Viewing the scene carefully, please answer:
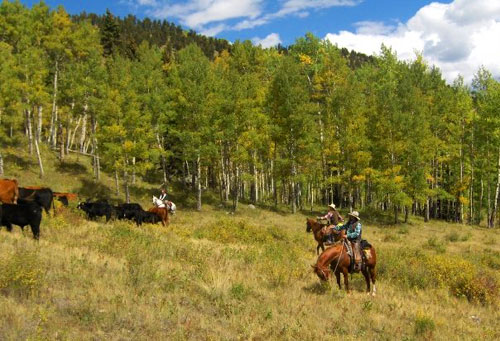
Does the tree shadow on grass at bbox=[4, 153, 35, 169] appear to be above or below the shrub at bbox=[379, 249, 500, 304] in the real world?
above

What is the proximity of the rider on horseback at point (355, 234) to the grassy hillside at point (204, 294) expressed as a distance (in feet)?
3.38

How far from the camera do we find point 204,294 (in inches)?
388

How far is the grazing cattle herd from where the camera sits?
13.4 m

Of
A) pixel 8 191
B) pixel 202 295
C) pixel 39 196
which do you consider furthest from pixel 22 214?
pixel 202 295

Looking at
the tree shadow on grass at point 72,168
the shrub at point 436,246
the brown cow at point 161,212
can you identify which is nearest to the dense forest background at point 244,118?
the tree shadow on grass at point 72,168

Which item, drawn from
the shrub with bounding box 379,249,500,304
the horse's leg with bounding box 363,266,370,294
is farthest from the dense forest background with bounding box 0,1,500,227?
the horse's leg with bounding box 363,266,370,294

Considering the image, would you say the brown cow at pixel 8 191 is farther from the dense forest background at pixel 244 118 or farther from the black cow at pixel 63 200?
the dense forest background at pixel 244 118

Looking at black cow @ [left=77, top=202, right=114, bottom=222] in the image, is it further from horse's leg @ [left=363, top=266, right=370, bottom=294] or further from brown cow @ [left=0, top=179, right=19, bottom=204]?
horse's leg @ [left=363, top=266, right=370, bottom=294]

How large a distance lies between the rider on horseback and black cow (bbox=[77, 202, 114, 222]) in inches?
526

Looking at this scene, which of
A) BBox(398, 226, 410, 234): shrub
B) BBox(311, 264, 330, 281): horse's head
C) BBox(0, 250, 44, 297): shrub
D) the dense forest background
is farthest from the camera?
the dense forest background

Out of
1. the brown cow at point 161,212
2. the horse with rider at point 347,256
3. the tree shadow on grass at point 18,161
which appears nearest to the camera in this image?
the horse with rider at point 347,256

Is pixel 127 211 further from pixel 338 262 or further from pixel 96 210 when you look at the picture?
pixel 338 262

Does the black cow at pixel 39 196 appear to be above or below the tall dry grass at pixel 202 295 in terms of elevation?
above

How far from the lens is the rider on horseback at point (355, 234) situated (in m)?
12.1
